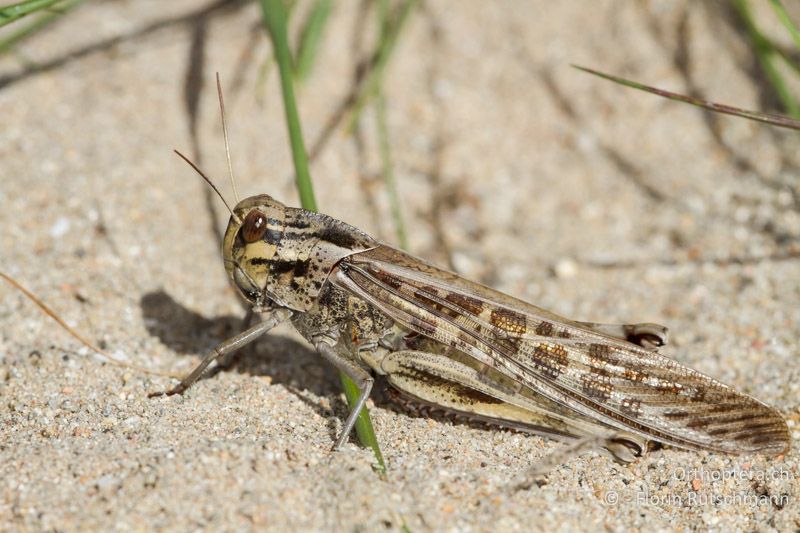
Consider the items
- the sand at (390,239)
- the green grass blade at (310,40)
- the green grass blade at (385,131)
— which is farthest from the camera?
the green grass blade at (310,40)

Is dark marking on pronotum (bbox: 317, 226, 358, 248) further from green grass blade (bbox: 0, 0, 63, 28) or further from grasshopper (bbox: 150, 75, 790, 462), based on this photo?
green grass blade (bbox: 0, 0, 63, 28)

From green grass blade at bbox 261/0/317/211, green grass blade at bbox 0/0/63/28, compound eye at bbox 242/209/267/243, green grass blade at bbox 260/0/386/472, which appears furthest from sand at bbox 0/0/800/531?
green grass blade at bbox 0/0/63/28

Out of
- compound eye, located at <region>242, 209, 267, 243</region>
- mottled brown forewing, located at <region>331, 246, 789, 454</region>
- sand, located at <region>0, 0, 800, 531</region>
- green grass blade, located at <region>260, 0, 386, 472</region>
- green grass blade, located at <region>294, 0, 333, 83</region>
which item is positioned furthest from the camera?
green grass blade, located at <region>294, 0, 333, 83</region>

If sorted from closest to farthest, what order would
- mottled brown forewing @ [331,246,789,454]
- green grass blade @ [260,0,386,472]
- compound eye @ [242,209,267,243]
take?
green grass blade @ [260,0,386,472], mottled brown forewing @ [331,246,789,454], compound eye @ [242,209,267,243]

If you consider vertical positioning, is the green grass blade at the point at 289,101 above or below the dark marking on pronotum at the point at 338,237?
above

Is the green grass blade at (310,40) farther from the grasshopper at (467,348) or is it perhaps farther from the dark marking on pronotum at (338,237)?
Answer: the dark marking on pronotum at (338,237)

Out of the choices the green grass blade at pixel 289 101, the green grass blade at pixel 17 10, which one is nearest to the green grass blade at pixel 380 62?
the green grass blade at pixel 289 101

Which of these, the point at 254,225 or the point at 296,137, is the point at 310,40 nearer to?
the point at 296,137
